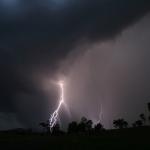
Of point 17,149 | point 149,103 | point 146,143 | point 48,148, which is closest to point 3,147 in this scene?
point 17,149

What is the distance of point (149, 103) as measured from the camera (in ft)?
642

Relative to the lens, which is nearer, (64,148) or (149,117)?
(64,148)

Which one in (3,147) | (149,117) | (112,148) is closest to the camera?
(112,148)

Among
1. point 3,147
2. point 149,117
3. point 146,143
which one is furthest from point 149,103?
point 3,147

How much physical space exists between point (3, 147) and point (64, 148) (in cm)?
1785

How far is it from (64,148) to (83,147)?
17.9 ft

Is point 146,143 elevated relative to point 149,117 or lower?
lower

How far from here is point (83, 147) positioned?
88.8 metres

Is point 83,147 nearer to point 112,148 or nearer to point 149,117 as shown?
point 112,148

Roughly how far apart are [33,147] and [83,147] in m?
14.3

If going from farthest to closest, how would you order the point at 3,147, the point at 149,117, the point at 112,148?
the point at 149,117 → the point at 3,147 → the point at 112,148

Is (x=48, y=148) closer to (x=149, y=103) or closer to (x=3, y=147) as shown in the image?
(x=3, y=147)

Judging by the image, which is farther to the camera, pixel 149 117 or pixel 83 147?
pixel 149 117

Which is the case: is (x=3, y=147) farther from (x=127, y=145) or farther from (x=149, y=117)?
(x=149, y=117)
